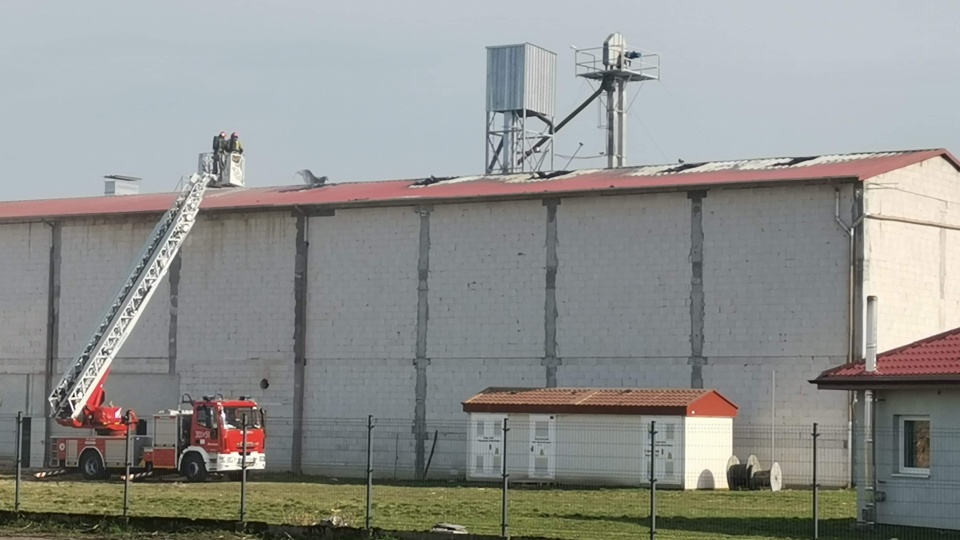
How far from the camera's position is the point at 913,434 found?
91.1 feet

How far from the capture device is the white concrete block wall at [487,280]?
4625cm

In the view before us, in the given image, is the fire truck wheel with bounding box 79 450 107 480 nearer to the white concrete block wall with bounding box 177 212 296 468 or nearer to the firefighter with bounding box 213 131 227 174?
Answer: the white concrete block wall with bounding box 177 212 296 468

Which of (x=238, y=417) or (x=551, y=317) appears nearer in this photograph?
(x=238, y=417)

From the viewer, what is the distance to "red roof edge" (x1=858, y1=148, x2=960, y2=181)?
42.0m

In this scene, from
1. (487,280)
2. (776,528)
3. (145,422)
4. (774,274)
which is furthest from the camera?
(487,280)

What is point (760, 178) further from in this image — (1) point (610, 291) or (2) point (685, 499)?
(2) point (685, 499)

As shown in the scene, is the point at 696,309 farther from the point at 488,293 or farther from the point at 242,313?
the point at 242,313

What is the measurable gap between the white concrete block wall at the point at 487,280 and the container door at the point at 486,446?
321 cm

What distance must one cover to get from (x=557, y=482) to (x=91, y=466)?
13.9 meters

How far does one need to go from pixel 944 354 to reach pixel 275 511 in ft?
41.4

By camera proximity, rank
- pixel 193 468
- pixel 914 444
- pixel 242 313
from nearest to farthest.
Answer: pixel 914 444 < pixel 193 468 < pixel 242 313

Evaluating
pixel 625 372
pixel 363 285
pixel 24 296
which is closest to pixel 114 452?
pixel 363 285

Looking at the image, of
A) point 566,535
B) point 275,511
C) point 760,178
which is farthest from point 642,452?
point 566,535

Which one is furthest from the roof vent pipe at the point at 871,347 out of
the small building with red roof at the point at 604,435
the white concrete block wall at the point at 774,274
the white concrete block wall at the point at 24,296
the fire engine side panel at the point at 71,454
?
the white concrete block wall at the point at 24,296
